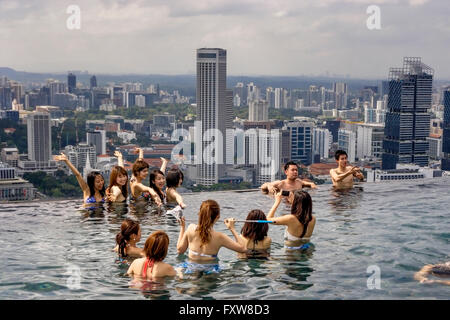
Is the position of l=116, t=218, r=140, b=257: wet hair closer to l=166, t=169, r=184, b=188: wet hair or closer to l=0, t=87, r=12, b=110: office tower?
l=166, t=169, r=184, b=188: wet hair

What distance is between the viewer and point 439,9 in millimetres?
116375

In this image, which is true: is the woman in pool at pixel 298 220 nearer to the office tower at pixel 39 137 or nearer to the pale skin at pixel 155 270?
the pale skin at pixel 155 270

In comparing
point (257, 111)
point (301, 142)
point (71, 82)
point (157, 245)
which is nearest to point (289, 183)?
point (157, 245)

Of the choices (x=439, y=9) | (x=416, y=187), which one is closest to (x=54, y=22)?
(x=439, y=9)

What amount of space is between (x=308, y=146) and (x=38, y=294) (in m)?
81.8

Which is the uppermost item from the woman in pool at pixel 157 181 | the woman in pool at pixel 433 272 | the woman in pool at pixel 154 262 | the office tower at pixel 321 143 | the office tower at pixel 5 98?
the office tower at pixel 5 98

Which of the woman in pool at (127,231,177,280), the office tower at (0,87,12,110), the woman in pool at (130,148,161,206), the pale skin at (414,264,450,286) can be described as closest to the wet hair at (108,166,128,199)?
the woman in pool at (130,148,161,206)

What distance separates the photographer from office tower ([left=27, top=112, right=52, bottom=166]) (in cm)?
6362

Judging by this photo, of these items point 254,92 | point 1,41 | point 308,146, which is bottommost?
point 308,146

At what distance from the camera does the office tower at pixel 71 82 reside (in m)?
93.4

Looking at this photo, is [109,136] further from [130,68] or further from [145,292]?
[145,292]

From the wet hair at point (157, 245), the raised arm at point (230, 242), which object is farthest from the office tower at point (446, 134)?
the wet hair at point (157, 245)

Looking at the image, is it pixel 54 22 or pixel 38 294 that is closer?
pixel 38 294

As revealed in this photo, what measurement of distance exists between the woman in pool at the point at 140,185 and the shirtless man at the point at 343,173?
292 centimetres
